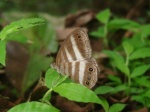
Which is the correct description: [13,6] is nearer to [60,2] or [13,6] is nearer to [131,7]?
[60,2]

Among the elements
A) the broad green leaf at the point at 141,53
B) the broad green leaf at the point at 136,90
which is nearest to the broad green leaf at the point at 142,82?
the broad green leaf at the point at 136,90

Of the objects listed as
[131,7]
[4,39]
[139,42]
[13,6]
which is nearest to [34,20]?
[4,39]

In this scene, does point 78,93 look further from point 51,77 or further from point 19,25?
point 19,25

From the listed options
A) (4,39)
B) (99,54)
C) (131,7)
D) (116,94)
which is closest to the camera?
(4,39)

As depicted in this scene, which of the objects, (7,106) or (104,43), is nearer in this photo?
(7,106)

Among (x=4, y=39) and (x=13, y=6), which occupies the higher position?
(x=13, y=6)

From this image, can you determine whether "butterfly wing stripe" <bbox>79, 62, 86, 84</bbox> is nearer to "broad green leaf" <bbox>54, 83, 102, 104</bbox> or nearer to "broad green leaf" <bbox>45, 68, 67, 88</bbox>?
"broad green leaf" <bbox>45, 68, 67, 88</bbox>

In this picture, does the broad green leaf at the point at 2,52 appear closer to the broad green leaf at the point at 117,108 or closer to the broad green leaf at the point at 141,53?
the broad green leaf at the point at 117,108
